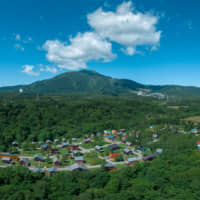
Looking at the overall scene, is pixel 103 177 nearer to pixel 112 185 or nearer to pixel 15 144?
pixel 112 185

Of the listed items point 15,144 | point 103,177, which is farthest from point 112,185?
point 15,144

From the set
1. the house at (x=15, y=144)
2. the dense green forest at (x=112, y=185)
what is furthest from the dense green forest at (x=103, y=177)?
the house at (x=15, y=144)

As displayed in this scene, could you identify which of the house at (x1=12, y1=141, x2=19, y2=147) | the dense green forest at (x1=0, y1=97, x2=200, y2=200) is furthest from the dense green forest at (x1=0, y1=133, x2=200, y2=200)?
the house at (x1=12, y1=141, x2=19, y2=147)

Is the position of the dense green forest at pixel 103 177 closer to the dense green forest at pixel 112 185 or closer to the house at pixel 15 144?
the dense green forest at pixel 112 185

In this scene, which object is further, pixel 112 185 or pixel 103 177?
pixel 103 177

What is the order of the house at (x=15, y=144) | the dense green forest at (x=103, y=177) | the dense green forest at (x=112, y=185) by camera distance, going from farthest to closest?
the house at (x=15, y=144)
the dense green forest at (x=103, y=177)
the dense green forest at (x=112, y=185)

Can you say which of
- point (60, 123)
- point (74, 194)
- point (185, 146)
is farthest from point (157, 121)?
point (74, 194)

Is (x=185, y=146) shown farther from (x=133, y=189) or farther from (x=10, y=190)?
(x=10, y=190)

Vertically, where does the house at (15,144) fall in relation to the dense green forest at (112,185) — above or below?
below
